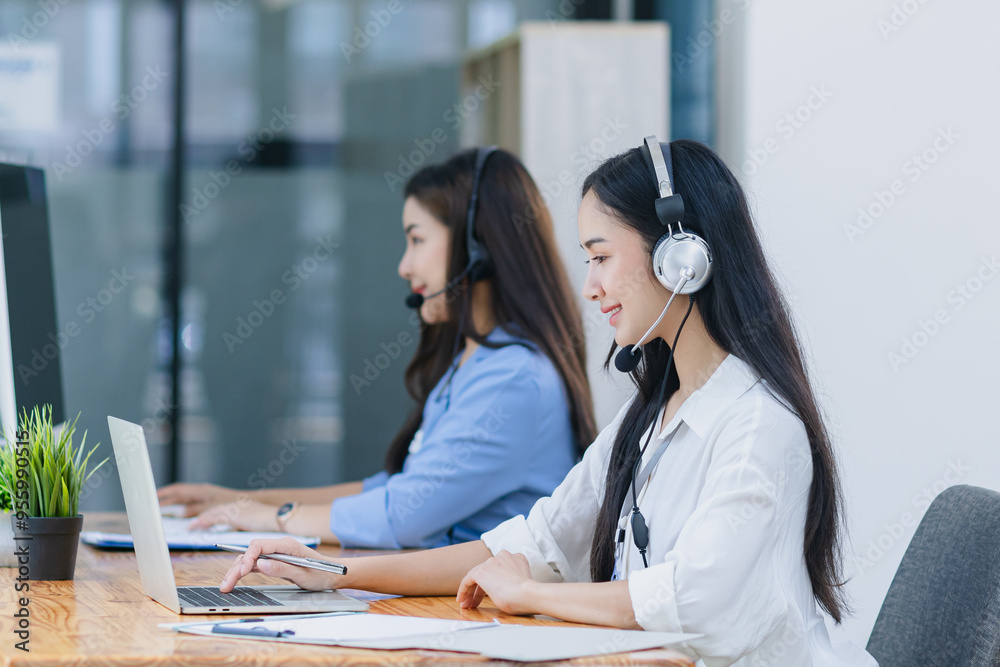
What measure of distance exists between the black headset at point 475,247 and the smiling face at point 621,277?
1.87 feet

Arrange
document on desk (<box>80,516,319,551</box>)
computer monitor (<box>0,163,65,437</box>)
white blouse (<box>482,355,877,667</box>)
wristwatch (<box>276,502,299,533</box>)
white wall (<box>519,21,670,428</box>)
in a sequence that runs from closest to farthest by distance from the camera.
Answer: white blouse (<box>482,355,877,667</box>) → computer monitor (<box>0,163,65,437</box>) → document on desk (<box>80,516,319,551</box>) → wristwatch (<box>276,502,299,533</box>) → white wall (<box>519,21,670,428</box>)

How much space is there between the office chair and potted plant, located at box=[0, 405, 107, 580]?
1174 millimetres

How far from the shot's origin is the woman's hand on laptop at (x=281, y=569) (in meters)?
1.24

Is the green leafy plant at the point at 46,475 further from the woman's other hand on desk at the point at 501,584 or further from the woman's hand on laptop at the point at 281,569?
the woman's other hand on desk at the point at 501,584

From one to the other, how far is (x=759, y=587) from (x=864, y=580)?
1297 mm

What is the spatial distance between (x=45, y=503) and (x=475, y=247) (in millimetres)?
898

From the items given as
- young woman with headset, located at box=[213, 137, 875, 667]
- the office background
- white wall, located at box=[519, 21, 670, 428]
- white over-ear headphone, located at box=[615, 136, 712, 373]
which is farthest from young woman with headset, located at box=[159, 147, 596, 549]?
the office background

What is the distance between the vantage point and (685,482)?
49.9 inches

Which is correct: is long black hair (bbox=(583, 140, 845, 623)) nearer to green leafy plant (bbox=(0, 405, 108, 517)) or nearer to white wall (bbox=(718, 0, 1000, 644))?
green leafy plant (bbox=(0, 405, 108, 517))

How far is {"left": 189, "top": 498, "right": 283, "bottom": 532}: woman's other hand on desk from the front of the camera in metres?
1.81

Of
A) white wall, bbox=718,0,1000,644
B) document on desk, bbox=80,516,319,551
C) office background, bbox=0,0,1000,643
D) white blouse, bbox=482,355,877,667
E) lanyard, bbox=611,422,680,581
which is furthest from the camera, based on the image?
office background, bbox=0,0,1000,643

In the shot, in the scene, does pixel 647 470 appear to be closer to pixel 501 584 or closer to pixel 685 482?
pixel 685 482

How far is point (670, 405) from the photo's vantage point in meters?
1.41

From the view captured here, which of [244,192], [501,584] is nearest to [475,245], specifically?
[501,584]
